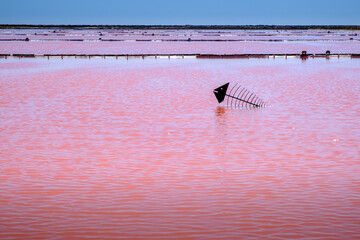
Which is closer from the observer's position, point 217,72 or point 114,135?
point 114,135

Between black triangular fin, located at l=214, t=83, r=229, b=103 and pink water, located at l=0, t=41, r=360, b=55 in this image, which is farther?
pink water, located at l=0, t=41, r=360, b=55

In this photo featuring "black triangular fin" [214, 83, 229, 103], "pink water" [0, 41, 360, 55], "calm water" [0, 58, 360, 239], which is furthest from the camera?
"pink water" [0, 41, 360, 55]

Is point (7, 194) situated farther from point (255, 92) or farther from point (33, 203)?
point (255, 92)

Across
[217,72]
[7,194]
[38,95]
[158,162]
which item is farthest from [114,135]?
[217,72]

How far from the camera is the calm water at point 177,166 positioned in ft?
38.4

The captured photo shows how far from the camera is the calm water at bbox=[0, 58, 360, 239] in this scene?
38.4ft

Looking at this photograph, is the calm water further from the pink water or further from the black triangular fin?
the pink water

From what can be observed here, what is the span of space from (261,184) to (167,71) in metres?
43.2

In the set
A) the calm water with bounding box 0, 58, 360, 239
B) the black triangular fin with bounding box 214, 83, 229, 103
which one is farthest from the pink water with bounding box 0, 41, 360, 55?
the black triangular fin with bounding box 214, 83, 229, 103

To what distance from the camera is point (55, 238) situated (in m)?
10.8

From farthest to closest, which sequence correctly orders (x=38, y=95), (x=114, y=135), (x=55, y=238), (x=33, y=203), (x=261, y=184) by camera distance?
(x=38, y=95) → (x=114, y=135) → (x=261, y=184) → (x=33, y=203) → (x=55, y=238)

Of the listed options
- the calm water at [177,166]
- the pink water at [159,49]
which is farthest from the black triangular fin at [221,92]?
the pink water at [159,49]

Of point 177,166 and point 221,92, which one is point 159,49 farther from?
point 177,166

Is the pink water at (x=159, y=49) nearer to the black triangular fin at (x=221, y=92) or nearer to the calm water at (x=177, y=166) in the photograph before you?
the calm water at (x=177, y=166)
